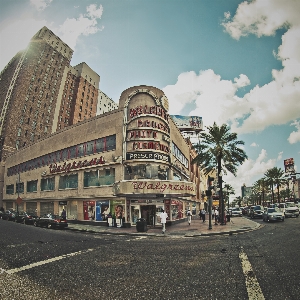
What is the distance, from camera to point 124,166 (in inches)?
997

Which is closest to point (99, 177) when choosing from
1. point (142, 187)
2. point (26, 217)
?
point (142, 187)

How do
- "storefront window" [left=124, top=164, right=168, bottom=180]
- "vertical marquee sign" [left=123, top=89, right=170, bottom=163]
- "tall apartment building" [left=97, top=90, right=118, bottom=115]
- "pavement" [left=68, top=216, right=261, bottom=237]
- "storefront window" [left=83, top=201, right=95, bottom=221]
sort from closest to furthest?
"pavement" [left=68, top=216, right=261, bottom=237] → "storefront window" [left=124, top=164, right=168, bottom=180] → "vertical marquee sign" [left=123, top=89, right=170, bottom=163] → "storefront window" [left=83, top=201, right=95, bottom=221] → "tall apartment building" [left=97, top=90, right=118, bottom=115]

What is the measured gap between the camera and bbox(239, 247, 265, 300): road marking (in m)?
4.53

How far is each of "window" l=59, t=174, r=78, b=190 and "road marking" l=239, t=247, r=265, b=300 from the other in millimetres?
26193

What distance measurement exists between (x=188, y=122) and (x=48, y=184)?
37600 mm

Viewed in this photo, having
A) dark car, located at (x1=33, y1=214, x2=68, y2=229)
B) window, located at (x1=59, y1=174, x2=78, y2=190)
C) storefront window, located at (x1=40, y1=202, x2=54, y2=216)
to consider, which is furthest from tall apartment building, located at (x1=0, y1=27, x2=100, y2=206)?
dark car, located at (x1=33, y1=214, x2=68, y2=229)

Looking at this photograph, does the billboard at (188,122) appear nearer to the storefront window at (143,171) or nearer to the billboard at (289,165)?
the storefront window at (143,171)

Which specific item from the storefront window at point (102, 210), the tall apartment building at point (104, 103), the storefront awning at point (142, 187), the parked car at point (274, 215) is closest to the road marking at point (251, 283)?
the storefront awning at point (142, 187)

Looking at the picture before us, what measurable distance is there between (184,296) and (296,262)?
462 cm

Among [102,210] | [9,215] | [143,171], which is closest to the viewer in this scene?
[143,171]

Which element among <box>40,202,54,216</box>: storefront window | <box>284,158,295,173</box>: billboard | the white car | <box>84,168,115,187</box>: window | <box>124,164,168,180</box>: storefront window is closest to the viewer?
<box>124,164,168,180</box>: storefront window

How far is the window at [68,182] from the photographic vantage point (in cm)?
3031

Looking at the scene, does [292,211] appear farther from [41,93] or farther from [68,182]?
[41,93]

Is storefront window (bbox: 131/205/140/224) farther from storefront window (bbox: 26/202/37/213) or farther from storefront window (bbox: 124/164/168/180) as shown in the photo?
storefront window (bbox: 26/202/37/213)
